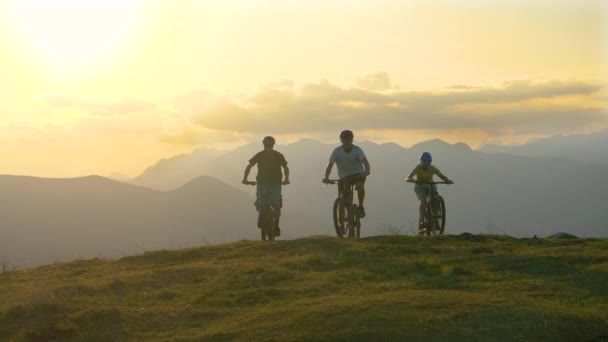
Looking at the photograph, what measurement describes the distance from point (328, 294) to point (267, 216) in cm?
848

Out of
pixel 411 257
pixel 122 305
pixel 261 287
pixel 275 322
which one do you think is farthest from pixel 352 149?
pixel 275 322

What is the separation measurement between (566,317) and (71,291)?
25.9ft

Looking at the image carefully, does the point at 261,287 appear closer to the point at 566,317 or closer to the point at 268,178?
the point at 566,317

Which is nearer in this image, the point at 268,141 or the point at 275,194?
the point at 268,141

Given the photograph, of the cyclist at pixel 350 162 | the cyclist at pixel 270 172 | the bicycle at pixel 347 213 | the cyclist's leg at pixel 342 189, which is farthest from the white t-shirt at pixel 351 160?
the cyclist at pixel 270 172

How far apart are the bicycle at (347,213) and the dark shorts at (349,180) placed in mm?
49

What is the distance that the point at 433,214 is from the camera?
2123 centimetres

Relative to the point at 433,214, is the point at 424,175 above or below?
above

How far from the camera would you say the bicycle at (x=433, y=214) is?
68.9ft

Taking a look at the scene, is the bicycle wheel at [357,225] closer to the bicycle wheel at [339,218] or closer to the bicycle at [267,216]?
the bicycle wheel at [339,218]

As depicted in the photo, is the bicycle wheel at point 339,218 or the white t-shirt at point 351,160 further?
the bicycle wheel at point 339,218

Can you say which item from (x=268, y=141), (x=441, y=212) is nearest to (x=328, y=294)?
(x=268, y=141)

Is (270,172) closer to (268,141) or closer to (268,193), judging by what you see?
(268,193)

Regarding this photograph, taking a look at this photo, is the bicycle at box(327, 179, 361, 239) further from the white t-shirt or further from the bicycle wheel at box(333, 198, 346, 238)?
the white t-shirt
